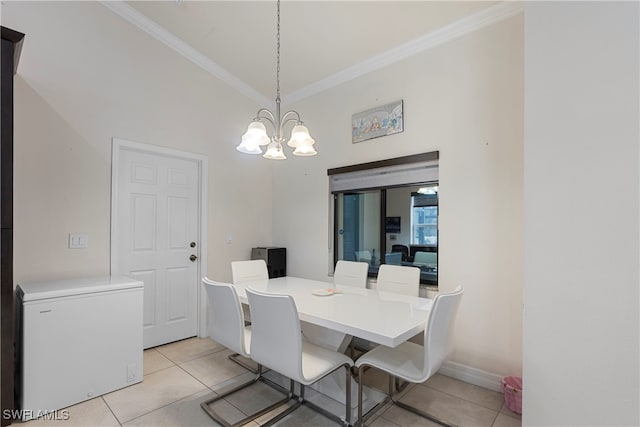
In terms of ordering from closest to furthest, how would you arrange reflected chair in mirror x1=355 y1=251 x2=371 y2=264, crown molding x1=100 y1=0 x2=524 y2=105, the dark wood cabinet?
the dark wood cabinet
crown molding x1=100 y1=0 x2=524 y2=105
reflected chair in mirror x1=355 y1=251 x2=371 y2=264

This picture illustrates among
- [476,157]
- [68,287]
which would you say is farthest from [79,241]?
[476,157]

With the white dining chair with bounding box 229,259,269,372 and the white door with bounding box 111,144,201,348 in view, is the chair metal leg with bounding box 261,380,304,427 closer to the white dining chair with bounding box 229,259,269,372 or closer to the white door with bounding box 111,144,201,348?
the white dining chair with bounding box 229,259,269,372

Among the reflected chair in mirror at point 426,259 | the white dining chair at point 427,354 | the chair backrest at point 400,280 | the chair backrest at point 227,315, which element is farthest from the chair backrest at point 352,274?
the chair backrest at point 227,315

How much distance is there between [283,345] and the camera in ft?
5.36

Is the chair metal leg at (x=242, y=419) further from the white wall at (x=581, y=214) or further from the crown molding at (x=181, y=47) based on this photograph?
the crown molding at (x=181, y=47)

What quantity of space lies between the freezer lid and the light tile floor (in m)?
0.79

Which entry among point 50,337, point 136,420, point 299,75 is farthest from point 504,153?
point 50,337

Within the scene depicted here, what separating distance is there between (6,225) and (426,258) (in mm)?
3160

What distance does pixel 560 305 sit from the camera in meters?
1.49

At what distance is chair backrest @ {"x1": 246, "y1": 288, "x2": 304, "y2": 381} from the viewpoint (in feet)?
5.17

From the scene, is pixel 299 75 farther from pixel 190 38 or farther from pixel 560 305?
pixel 560 305

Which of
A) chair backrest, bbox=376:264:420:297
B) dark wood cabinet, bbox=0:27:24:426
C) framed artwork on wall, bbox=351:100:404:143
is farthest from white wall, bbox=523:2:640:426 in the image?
dark wood cabinet, bbox=0:27:24:426

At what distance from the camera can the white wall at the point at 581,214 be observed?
4.37ft

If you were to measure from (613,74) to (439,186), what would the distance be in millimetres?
1451
